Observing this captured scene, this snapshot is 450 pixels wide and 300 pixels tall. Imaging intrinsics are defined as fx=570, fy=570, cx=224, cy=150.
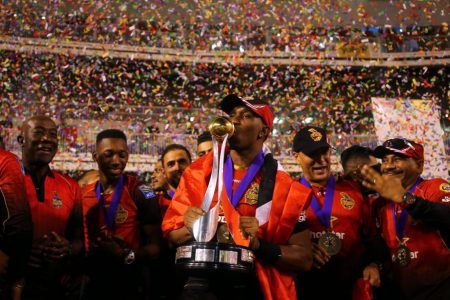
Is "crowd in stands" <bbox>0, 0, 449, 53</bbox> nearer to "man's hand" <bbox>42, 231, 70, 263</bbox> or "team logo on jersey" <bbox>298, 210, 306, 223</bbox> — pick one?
"man's hand" <bbox>42, 231, 70, 263</bbox>

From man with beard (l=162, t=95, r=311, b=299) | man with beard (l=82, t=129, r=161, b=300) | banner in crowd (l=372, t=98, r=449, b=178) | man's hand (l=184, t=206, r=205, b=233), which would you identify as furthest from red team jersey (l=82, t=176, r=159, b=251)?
banner in crowd (l=372, t=98, r=449, b=178)

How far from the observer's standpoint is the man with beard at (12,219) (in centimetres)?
307

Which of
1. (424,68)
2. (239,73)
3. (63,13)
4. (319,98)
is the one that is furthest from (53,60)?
(424,68)

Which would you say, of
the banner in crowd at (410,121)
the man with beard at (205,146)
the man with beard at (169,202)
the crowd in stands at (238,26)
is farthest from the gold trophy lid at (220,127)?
the crowd in stands at (238,26)

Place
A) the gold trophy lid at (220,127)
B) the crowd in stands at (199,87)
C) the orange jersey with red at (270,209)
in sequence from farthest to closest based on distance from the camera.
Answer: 1. the crowd in stands at (199,87)
2. the orange jersey with red at (270,209)
3. the gold trophy lid at (220,127)

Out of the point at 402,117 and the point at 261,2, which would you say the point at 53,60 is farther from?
the point at 402,117

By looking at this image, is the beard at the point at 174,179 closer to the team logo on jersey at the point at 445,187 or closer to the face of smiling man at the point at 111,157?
the face of smiling man at the point at 111,157

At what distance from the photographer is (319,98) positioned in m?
18.9

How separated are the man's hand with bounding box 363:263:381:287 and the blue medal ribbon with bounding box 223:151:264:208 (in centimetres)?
145

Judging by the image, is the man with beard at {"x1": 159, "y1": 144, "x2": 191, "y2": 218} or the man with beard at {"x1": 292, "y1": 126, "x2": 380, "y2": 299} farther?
the man with beard at {"x1": 159, "y1": 144, "x2": 191, "y2": 218}

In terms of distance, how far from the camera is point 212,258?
2.44 meters

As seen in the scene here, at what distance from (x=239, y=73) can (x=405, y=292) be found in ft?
51.4

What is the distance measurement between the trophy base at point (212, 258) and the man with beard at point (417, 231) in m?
1.42

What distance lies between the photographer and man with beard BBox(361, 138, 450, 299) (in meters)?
3.79
